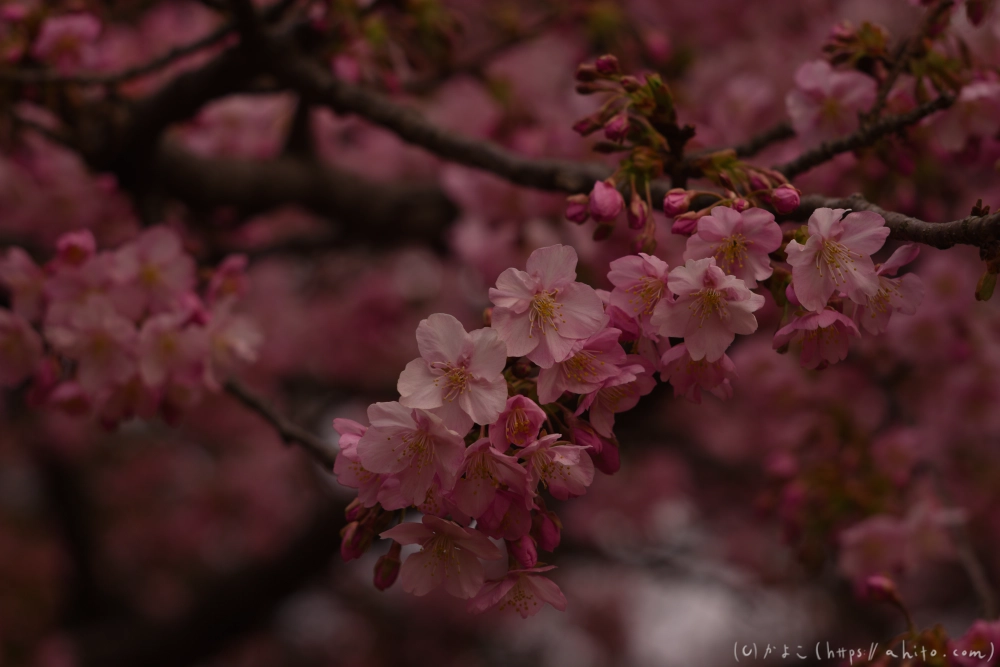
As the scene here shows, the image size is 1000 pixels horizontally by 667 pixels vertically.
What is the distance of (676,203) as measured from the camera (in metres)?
0.99

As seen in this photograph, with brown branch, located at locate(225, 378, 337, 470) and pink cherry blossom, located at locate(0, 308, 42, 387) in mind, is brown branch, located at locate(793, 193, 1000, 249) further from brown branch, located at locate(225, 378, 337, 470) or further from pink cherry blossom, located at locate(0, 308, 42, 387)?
pink cherry blossom, located at locate(0, 308, 42, 387)

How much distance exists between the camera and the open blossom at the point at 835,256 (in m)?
0.88

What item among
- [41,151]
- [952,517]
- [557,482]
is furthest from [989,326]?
[41,151]

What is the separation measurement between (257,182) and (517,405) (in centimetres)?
184

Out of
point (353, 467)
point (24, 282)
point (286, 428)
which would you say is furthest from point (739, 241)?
point (24, 282)

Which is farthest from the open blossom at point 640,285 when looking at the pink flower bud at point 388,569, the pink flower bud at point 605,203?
the pink flower bud at point 388,569

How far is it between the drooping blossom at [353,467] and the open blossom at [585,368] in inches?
9.6

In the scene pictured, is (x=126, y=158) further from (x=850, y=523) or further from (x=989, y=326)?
(x=989, y=326)

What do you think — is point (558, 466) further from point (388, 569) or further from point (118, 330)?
point (118, 330)

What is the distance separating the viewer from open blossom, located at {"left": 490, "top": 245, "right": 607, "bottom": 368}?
2.90ft

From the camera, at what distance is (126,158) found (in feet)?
6.77

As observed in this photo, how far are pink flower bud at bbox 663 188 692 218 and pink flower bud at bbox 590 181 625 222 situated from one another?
8 cm

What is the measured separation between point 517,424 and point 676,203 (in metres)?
0.38

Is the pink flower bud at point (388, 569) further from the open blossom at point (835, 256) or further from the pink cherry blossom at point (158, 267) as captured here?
the pink cherry blossom at point (158, 267)
